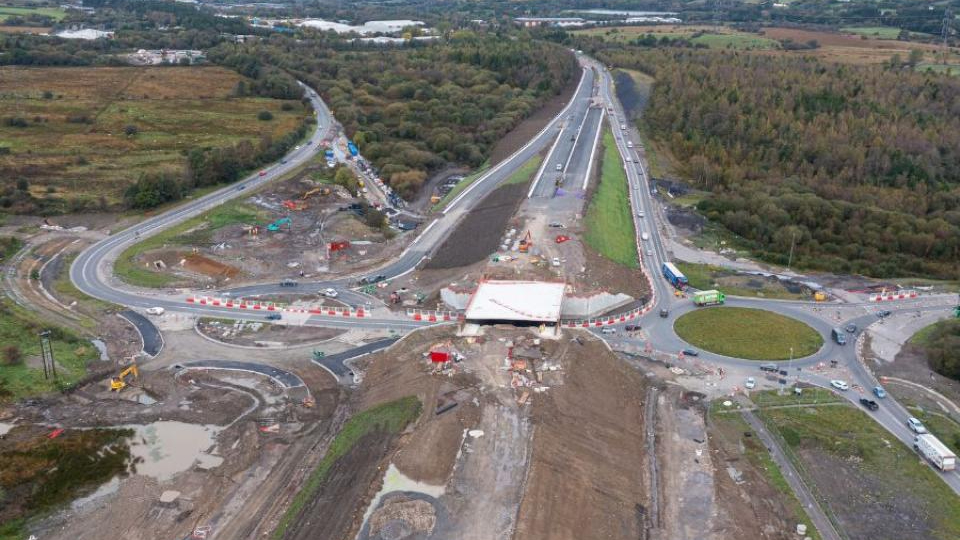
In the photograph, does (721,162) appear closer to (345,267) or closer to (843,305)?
(843,305)

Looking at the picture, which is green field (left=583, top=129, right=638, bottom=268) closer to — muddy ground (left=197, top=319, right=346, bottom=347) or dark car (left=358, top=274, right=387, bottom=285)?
dark car (left=358, top=274, right=387, bottom=285)

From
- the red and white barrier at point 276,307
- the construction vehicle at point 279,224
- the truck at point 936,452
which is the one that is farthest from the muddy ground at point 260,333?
the truck at point 936,452

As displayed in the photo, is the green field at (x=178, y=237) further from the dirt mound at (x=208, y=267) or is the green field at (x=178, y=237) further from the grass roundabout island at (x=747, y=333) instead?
the grass roundabout island at (x=747, y=333)

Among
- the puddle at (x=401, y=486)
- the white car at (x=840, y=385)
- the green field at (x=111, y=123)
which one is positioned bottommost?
the white car at (x=840, y=385)

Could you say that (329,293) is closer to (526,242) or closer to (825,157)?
(526,242)

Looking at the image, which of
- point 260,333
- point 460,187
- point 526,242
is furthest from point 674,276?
point 260,333

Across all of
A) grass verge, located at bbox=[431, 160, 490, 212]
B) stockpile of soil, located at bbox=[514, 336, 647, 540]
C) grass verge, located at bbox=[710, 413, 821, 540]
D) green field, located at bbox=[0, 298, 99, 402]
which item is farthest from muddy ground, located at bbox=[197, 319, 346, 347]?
grass verge, located at bbox=[431, 160, 490, 212]
